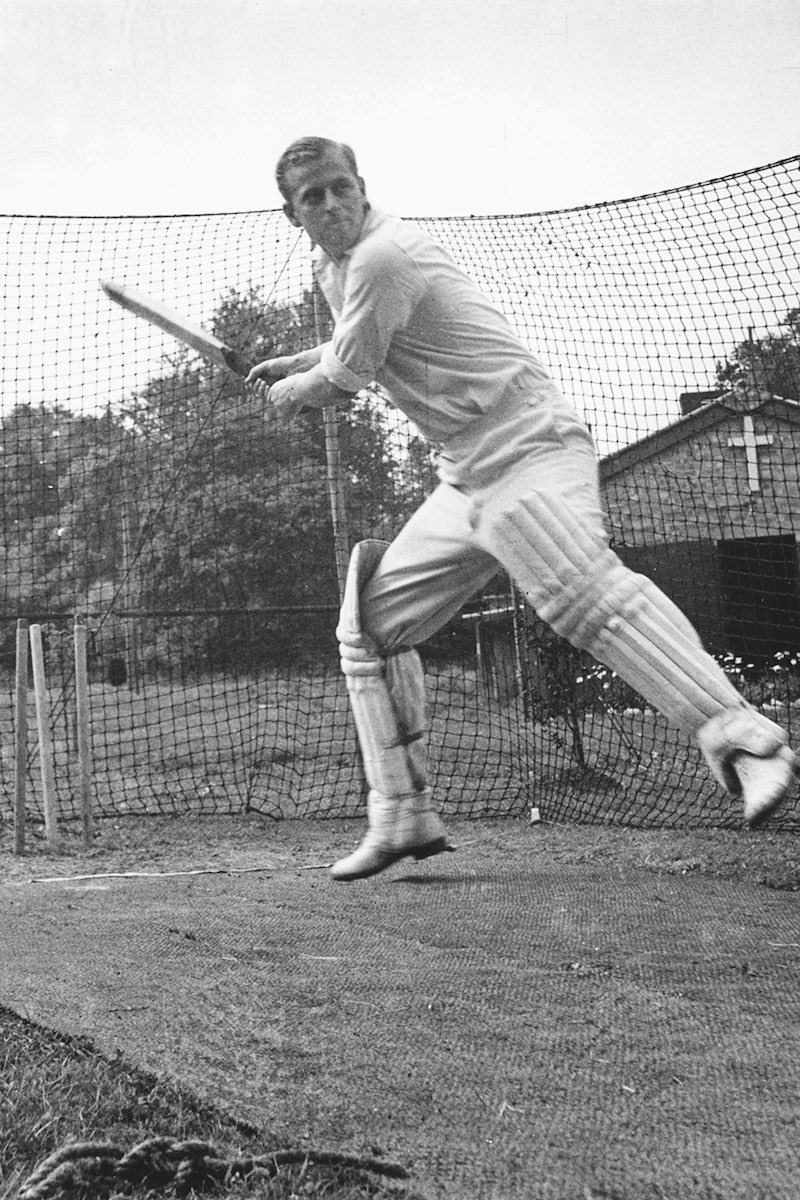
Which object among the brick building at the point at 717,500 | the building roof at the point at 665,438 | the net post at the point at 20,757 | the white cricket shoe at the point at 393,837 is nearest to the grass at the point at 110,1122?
the white cricket shoe at the point at 393,837

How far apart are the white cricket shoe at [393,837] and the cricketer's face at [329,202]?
1292 millimetres

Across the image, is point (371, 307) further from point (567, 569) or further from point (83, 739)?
point (83, 739)

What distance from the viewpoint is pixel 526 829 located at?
285 inches

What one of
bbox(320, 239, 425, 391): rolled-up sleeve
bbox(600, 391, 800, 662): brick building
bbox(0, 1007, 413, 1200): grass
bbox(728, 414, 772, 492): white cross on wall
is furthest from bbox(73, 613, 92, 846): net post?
bbox(320, 239, 425, 391): rolled-up sleeve

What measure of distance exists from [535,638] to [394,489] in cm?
269

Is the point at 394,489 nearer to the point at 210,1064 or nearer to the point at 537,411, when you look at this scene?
the point at 537,411

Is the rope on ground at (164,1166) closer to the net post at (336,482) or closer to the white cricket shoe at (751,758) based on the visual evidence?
the white cricket shoe at (751,758)

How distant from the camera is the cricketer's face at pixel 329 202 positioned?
2629 millimetres

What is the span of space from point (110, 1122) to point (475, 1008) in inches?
40.5

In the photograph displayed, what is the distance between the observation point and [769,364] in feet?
25.7

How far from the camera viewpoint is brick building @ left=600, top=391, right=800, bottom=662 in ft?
16.3

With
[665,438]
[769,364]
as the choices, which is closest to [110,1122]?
[665,438]

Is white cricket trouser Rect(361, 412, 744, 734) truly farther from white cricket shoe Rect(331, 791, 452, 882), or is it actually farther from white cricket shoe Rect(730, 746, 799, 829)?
white cricket shoe Rect(331, 791, 452, 882)

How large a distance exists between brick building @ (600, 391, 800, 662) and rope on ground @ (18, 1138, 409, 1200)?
7.24 feet
